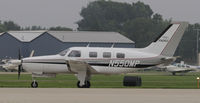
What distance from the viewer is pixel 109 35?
109 metres

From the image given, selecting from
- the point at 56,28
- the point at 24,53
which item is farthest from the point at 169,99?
the point at 56,28

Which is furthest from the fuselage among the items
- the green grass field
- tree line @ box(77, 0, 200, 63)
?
tree line @ box(77, 0, 200, 63)

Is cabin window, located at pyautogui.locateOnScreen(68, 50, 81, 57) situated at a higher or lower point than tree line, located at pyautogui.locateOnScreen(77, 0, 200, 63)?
lower

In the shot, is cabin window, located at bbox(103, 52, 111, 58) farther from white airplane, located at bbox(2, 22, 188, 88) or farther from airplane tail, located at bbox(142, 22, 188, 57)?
airplane tail, located at bbox(142, 22, 188, 57)

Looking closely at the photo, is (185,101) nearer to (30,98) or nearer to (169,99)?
(169,99)

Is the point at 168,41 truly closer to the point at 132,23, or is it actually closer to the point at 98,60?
the point at 98,60

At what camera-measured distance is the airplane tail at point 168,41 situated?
4100cm

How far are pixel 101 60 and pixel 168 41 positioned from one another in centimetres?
445

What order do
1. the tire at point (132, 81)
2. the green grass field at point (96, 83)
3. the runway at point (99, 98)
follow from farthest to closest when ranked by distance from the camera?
the green grass field at point (96, 83)
the tire at point (132, 81)
the runway at point (99, 98)

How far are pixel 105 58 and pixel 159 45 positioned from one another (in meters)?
3.65

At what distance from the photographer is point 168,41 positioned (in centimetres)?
4100

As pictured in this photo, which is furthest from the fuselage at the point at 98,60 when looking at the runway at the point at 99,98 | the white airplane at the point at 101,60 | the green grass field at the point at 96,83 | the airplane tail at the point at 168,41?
the runway at the point at 99,98

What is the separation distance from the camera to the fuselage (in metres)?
39.6

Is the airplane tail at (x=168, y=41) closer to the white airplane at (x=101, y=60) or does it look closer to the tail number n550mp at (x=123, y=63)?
the white airplane at (x=101, y=60)
